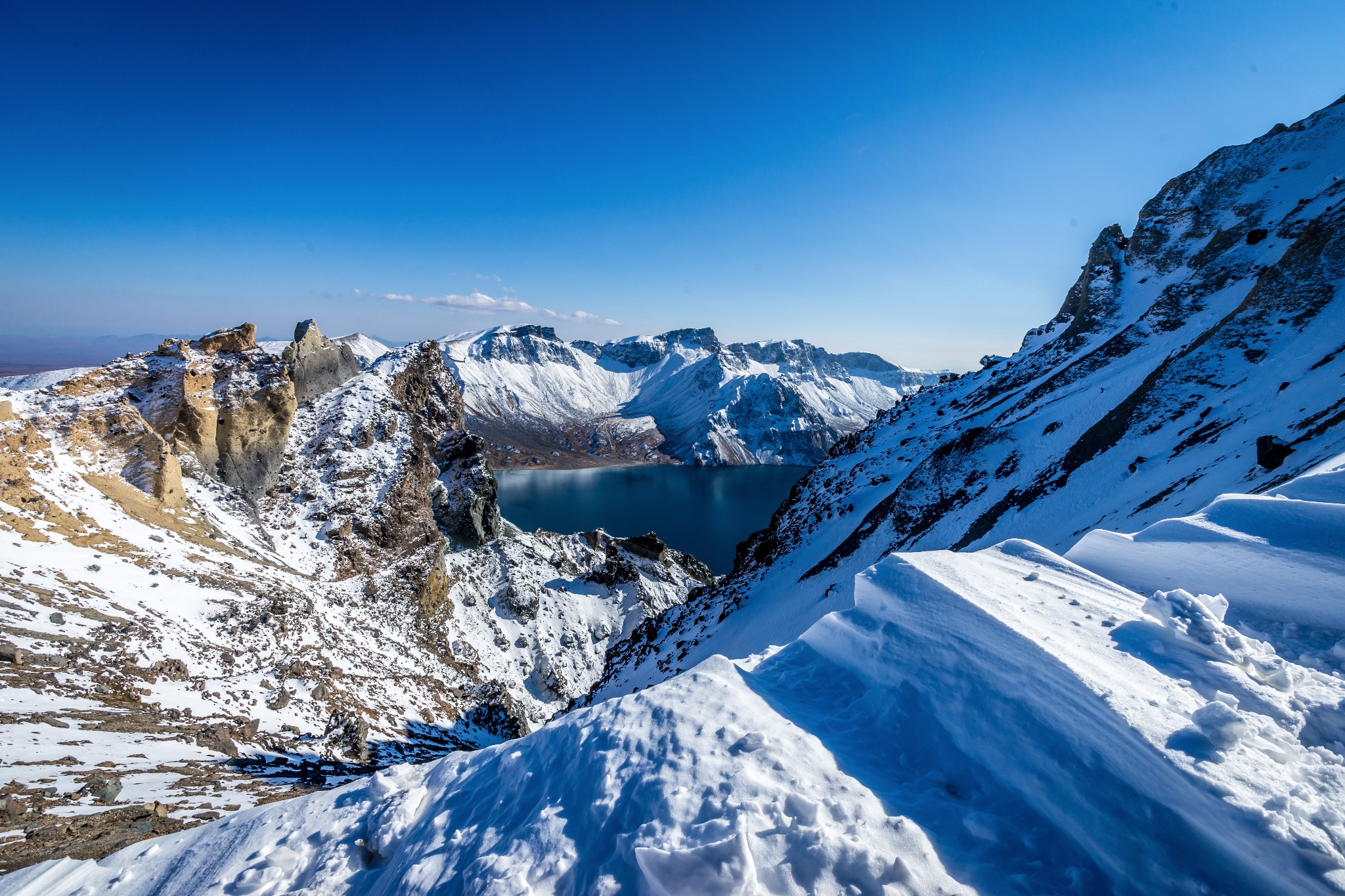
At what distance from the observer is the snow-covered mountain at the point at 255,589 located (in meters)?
11.5

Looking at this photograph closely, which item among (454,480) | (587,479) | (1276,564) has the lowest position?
(587,479)

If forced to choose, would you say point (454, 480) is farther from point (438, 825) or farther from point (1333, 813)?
point (1333, 813)

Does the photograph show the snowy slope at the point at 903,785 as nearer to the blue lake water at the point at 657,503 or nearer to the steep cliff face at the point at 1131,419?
the steep cliff face at the point at 1131,419

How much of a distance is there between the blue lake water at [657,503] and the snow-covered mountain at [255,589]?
3813cm

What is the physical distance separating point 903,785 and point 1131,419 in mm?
21075

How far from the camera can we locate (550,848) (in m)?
4.16

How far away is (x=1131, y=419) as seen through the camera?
19.0m

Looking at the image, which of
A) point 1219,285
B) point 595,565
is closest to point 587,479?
point 595,565

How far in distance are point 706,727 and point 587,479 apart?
146819 mm

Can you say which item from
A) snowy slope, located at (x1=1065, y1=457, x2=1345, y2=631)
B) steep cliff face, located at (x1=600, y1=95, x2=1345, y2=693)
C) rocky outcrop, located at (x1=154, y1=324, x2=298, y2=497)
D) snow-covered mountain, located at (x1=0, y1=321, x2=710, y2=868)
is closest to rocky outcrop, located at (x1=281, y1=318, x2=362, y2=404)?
snow-covered mountain, located at (x1=0, y1=321, x2=710, y2=868)

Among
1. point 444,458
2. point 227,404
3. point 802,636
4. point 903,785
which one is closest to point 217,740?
point 802,636

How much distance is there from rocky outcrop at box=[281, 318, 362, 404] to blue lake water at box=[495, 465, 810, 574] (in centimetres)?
4874

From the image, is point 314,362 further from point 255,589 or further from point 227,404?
point 255,589

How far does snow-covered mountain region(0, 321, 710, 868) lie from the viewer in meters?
11.5
